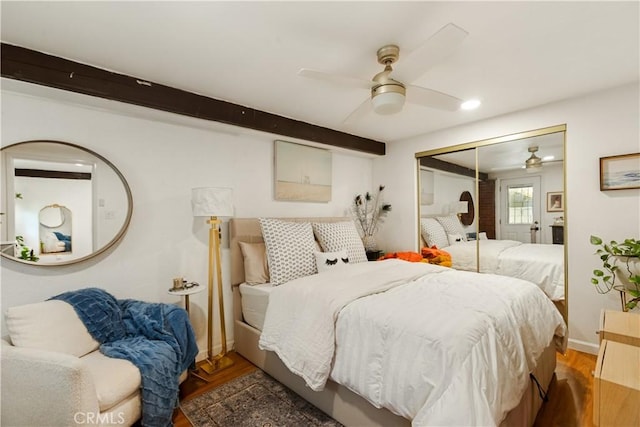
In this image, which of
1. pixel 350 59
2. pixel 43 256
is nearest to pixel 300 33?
pixel 350 59

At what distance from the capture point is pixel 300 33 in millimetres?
1599

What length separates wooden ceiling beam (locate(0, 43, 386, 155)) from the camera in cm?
168

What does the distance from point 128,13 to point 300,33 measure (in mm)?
866

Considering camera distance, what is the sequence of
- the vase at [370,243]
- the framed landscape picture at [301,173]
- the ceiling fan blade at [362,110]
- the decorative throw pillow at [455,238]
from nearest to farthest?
the ceiling fan blade at [362,110] → the framed landscape picture at [301,173] → the decorative throw pillow at [455,238] → the vase at [370,243]

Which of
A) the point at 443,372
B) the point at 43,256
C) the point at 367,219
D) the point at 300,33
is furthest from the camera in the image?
the point at 367,219

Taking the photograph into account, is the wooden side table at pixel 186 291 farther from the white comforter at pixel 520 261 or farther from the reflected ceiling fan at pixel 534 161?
the reflected ceiling fan at pixel 534 161

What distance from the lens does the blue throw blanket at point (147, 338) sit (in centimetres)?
164

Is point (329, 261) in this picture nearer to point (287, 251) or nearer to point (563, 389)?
point (287, 251)

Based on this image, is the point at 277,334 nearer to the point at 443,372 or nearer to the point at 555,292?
the point at 443,372

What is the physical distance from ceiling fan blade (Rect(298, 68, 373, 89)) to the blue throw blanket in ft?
6.00

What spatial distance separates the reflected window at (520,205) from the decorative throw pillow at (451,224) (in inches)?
20.2

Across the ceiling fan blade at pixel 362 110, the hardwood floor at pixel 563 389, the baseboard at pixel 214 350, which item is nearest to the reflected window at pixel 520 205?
the hardwood floor at pixel 563 389

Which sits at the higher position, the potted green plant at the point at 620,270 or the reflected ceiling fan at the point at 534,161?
the reflected ceiling fan at the point at 534,161

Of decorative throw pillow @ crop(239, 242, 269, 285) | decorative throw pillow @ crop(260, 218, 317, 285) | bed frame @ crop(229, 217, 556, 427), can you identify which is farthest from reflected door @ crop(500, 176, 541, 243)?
decorative throw pillow @ crop(239, 242, 269, 285)
